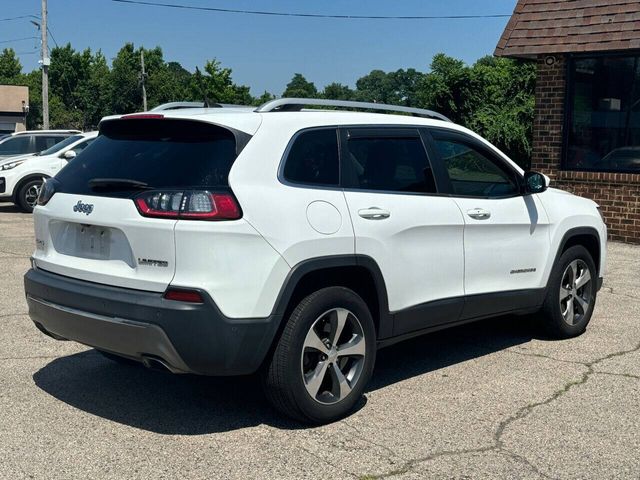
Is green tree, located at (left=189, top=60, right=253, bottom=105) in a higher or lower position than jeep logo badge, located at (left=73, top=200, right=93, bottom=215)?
higher

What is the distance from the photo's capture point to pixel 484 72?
81.1 ft

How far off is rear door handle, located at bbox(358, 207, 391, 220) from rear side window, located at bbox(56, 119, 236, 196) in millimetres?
859

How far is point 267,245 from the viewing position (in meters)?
4.02

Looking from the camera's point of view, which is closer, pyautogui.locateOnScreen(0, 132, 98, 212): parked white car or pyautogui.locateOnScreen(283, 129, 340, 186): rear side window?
pyautogui.locateOnScreen(283, 129, 340, 186): rear side window

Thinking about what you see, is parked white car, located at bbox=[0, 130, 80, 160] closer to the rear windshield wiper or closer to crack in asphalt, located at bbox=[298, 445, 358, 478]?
the rear windshield wiper

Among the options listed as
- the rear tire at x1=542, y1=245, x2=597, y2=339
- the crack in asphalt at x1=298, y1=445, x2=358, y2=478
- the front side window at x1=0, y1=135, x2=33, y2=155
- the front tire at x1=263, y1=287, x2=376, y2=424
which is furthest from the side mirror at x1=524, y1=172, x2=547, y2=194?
the front side window at x1=0, y1=135, x2=33, y2=155

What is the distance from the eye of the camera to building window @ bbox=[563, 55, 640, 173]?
11.9 metres

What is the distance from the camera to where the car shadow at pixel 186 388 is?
446cm

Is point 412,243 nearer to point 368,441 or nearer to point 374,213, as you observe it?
point 374,213

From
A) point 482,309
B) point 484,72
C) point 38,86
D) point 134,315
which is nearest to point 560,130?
point 482,309

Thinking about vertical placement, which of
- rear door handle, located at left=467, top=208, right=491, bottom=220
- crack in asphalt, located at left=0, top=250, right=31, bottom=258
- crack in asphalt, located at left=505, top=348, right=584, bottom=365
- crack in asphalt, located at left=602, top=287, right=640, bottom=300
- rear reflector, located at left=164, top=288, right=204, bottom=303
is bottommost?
crack in asphalt, located at left=505, top=348, right=584, bottom=365

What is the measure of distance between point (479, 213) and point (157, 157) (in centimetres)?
228

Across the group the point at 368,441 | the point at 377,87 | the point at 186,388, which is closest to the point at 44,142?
the point at 186,388

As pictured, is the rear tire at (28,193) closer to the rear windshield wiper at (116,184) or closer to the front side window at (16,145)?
the front side window at (16,145)
